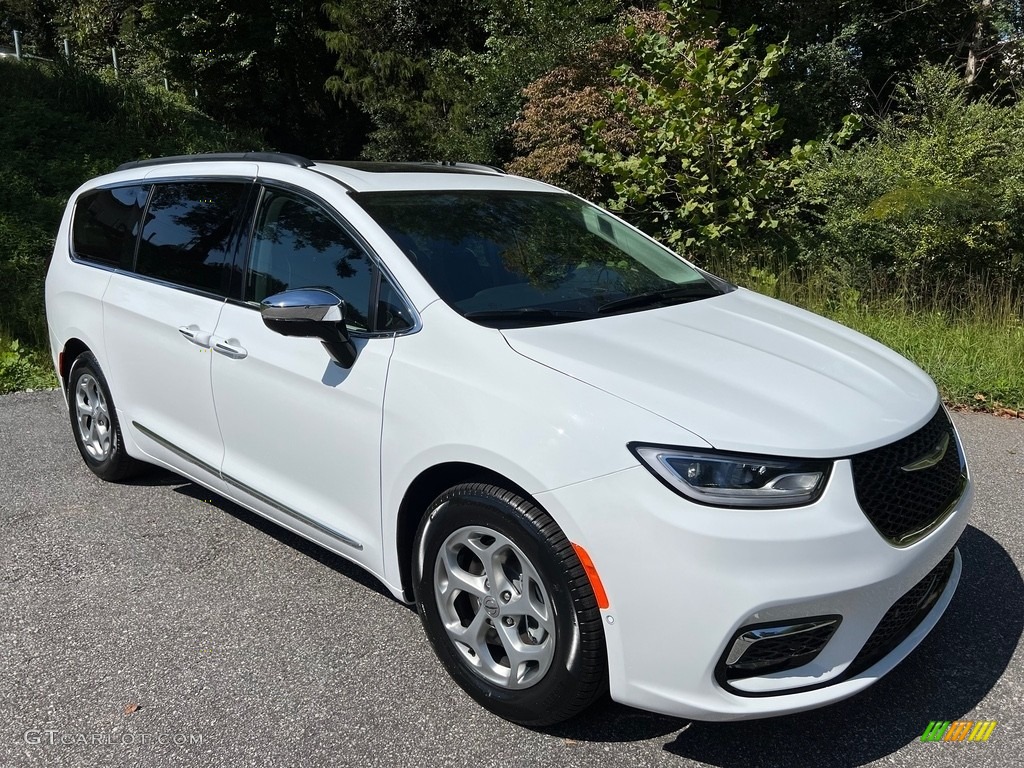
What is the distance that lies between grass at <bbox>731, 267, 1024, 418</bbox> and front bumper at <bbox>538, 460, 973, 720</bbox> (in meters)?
4.23

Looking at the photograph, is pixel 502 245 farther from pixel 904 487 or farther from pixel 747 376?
pixel 904 487

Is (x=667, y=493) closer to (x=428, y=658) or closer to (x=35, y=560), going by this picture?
(x=428, y=658)

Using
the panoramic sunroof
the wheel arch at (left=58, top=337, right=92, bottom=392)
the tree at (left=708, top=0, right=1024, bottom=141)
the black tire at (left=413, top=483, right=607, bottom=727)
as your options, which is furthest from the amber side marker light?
the tree at (left=708, top=0, right=1024, bottom=141)

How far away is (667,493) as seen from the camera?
2.23m

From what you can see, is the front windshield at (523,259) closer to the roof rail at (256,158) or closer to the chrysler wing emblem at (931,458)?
the roof rail at (256,158)

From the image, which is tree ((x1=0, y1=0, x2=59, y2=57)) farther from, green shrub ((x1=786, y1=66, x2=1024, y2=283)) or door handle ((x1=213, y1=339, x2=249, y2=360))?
door handle ((x1=213, y1=339, x2=249, y2=360))

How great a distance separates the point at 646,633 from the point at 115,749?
1685 mm

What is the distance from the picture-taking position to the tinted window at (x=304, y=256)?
3125mm

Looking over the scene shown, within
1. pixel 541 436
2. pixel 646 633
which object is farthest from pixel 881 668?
pixel 541 436

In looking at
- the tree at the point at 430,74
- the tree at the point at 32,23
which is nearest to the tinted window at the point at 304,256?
the tree at the point at 430,74

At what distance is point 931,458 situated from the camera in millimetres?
2611

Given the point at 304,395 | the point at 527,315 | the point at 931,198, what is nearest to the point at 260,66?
the point at 931,198

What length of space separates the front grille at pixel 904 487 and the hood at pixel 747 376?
0.05 meters

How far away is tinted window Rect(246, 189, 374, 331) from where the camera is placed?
3.12 meters
